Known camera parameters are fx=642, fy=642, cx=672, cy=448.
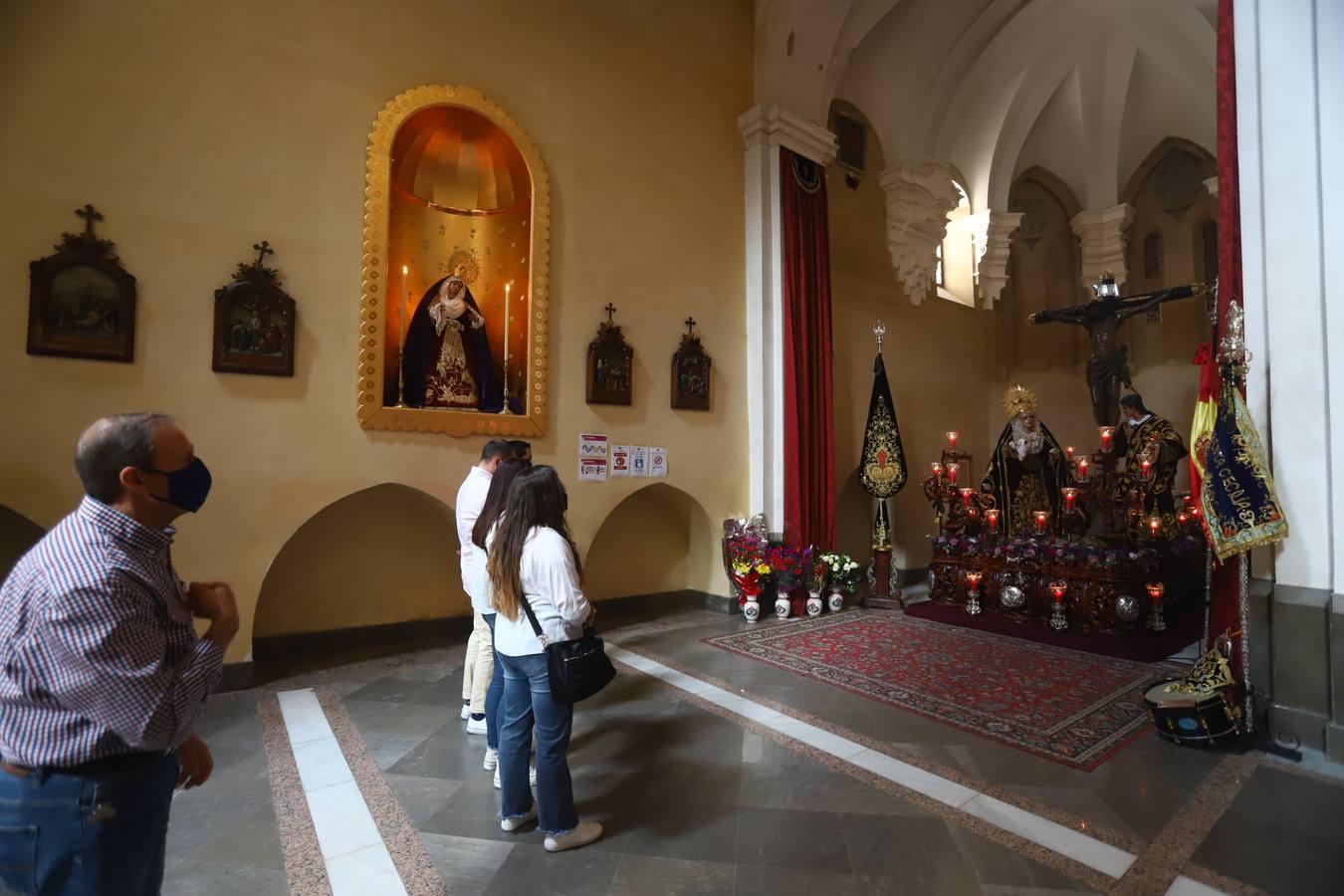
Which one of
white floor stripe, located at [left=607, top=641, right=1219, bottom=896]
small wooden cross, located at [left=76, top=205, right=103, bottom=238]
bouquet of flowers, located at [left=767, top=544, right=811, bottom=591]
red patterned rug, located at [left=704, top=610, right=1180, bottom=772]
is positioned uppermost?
small wooden cross, located at [left=76, top=205, right=103, bottom=238]

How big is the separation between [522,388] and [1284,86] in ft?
18.6

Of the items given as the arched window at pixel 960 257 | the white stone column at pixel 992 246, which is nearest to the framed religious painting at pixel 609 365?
the arched window at pixel 960 257

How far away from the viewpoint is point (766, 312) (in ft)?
24.6

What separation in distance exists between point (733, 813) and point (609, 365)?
452cm

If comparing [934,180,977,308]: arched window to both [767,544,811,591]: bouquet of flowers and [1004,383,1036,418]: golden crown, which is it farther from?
[767,544,811,591]: bouquet of flowers

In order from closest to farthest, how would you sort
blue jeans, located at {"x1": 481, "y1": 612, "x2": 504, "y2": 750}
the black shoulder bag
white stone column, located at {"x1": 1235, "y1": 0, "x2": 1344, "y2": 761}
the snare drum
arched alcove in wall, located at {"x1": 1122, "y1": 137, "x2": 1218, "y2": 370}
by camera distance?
the black shoulder bag → blue jeans, located at {"x1": 481, "y1": 612, "x2": 504, "y2": 750} → white stone column, located at {"x1": 1235, "y1": 0, "x2": 1344, "y2": 761} → the snare drum → arched alcove in wall, located at {"x1": 1122, "y1": 137, "x2": 1218, "y2": 370}

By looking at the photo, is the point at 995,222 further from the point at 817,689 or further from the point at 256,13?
the point at 256,13

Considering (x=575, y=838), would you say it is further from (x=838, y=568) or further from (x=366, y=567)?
(x=838, y=568)

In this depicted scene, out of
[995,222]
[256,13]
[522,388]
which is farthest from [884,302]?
[256,13]

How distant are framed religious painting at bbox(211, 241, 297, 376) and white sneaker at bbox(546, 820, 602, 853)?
13.2 feet

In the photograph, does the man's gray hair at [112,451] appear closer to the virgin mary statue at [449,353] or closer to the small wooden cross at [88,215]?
the small wooden cross at [88,215]

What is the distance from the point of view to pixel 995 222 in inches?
423

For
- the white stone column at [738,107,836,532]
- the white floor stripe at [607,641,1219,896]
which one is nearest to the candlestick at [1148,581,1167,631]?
the white stone column at [738,107,836,532]

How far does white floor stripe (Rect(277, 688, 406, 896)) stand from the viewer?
2346 millimetres
